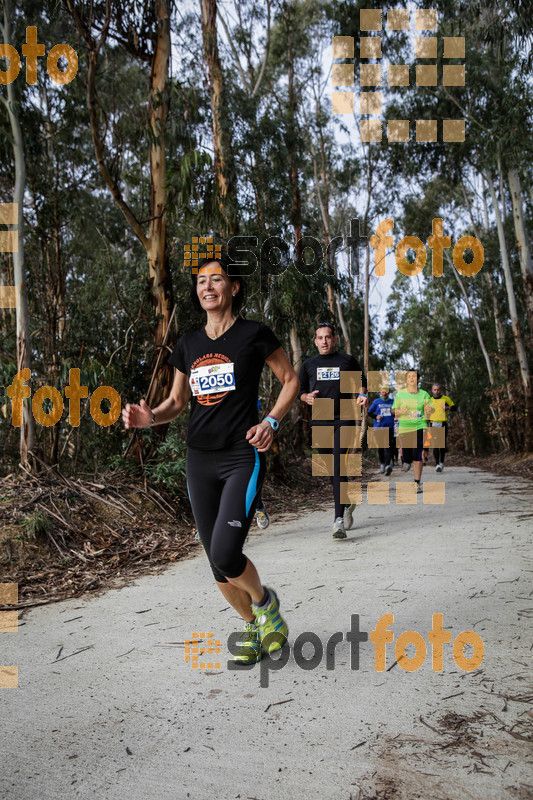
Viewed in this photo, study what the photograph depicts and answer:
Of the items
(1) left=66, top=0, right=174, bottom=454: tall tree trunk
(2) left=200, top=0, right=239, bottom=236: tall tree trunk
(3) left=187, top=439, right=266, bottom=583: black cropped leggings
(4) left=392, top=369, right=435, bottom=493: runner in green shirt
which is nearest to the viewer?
(3) left=187, top=439, right=266, bottom=583: black cropped leggings

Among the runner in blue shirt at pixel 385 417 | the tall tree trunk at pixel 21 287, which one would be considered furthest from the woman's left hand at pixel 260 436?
the runner in blue shirt at pixel 385 417

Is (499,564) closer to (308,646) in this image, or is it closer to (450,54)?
(308,646)

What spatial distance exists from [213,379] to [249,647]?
1359 millimetres

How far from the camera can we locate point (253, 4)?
55.4ft

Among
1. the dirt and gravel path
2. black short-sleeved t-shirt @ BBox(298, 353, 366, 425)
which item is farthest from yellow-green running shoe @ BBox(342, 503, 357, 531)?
the dirt and gravel path

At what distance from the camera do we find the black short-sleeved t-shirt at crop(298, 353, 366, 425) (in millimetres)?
6523

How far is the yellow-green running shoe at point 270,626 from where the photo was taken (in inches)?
132

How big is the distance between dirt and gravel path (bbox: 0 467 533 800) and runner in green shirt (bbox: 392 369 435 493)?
15.5 feet

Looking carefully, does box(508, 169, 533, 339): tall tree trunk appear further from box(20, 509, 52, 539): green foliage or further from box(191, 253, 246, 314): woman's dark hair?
box(191, 253, 246, 314): woman's dark hair

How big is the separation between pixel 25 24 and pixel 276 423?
10926 mm

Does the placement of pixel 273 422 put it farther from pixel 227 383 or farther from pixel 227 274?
pixel 227 274

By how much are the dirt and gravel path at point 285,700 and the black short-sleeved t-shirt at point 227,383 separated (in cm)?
117

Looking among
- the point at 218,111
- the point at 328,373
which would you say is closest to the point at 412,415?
the point at 328,373

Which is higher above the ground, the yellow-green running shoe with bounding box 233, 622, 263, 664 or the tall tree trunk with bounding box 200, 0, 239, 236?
the tall tree trunk with bounding box 200, 0, 239, 236
